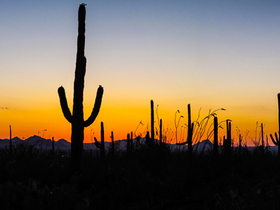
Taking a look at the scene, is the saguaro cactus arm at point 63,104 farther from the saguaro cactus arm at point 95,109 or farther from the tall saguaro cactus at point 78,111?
the saguaro cactus arm at point 95,109

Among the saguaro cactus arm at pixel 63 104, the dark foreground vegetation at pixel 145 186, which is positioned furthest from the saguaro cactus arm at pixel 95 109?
the dark foreground vegetation at pixel 145 186

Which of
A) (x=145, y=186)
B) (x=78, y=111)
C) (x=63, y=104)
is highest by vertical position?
(x=63, y=104)

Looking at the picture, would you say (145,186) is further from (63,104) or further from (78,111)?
(63,104)

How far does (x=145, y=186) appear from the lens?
761 cm

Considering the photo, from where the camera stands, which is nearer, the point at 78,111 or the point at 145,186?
the point at 145,186

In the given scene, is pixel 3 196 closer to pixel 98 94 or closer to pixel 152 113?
pixel 98 94

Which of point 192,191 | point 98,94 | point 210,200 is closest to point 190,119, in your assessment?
point 98,94

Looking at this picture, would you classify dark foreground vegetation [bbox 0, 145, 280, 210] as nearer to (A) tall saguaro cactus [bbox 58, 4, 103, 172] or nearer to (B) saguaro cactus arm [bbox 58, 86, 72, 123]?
(A) tall saguaro cactus [bbox 58, 4, 103, 172]

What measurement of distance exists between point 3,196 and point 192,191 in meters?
4.06

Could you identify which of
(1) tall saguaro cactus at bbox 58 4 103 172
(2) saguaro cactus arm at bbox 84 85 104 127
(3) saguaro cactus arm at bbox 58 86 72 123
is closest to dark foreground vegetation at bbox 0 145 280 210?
(1) tall saguaro cactus at bbox 58 4 103 172

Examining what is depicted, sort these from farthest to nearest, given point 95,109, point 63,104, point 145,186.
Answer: point 95,109 < point 63,104 < point 145,186

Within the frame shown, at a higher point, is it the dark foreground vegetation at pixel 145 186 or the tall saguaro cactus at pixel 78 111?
the tall saguaro cactus at pixel 78 111

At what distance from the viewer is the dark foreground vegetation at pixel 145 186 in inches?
195

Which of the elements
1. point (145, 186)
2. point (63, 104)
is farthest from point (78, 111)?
point (145, 186)
